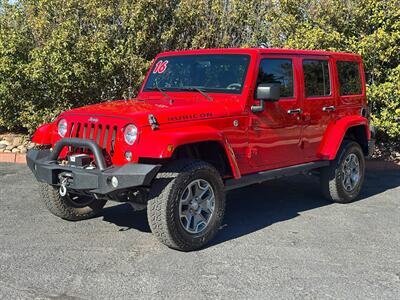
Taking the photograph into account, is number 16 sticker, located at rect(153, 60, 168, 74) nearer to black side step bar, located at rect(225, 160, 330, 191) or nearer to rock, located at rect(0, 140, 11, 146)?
black side step bar, located at rect(225, 160, 330, 191)

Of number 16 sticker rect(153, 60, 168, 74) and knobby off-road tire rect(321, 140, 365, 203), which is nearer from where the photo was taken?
number 16 sticker rect(153, 60, 168, 74)

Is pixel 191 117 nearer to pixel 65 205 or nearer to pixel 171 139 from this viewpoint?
pixel 171 139

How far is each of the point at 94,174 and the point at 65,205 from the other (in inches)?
47.9

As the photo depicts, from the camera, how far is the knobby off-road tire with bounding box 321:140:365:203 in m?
6.02

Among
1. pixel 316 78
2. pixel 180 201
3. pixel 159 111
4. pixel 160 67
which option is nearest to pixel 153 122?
pixel 159 111

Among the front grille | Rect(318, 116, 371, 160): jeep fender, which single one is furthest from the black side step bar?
the front grille

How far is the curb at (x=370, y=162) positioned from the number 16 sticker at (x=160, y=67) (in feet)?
13.1

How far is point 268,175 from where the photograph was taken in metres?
5.07

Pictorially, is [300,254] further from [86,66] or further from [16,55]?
[16,55]

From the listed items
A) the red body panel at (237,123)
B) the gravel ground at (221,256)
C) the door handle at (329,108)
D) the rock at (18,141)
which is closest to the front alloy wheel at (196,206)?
the gravel ground at (221,256)

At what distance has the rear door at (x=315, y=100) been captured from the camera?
554cm

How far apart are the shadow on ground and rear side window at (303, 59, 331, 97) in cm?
144

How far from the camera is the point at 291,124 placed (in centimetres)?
530

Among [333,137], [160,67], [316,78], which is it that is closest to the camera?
[160,67]
